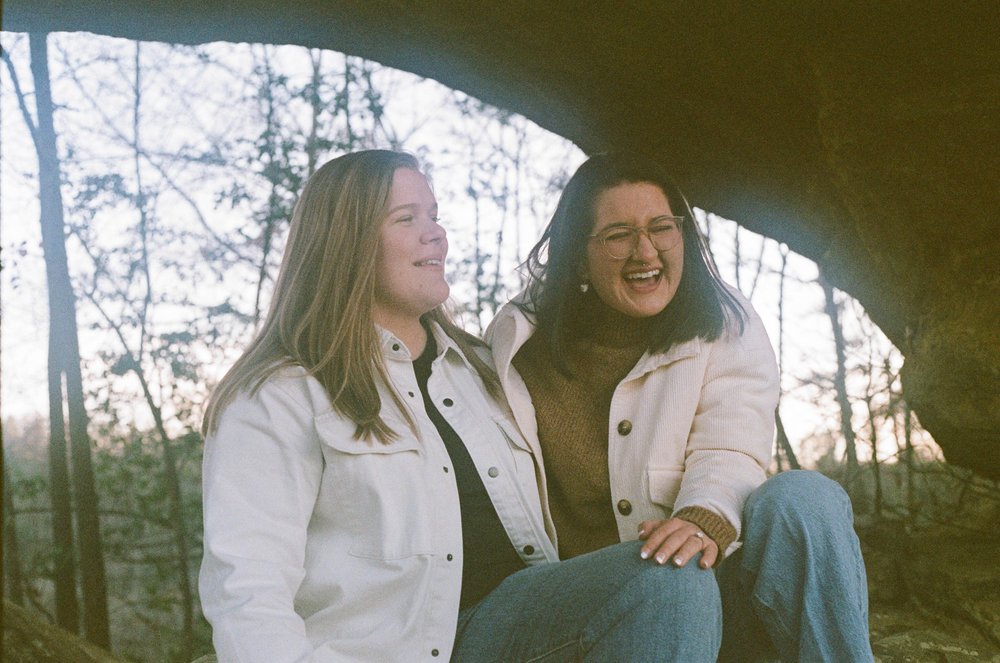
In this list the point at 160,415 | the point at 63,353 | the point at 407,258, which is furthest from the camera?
the point at 160,415

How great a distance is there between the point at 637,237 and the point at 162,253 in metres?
4.20

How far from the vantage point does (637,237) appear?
2830 millimetres

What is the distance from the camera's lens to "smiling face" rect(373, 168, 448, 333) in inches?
104

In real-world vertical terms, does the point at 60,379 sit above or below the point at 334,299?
below

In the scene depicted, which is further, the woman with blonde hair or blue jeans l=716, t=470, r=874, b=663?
blue jeans l=716, t=470, r=874, b=663

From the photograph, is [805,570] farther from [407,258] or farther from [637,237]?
[407,258]

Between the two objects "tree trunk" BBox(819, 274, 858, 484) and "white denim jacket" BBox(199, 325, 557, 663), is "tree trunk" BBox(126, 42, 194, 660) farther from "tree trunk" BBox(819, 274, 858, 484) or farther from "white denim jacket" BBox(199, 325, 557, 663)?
"white denim jacket" BBox(199, 325, 557, 663)

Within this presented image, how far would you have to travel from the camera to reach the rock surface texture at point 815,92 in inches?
152

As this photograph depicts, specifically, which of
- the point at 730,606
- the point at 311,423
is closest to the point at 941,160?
the point at 730,606

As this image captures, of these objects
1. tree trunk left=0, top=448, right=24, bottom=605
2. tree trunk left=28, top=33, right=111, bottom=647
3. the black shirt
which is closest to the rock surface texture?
tree trunk left=28, top=33, right=111, bottom=647

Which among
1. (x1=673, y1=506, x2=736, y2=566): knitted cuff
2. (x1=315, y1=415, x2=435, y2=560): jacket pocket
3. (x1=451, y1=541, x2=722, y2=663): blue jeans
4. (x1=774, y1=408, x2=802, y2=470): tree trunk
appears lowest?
(x1=774, y1=408, x2=802, y2=470): tree trunk

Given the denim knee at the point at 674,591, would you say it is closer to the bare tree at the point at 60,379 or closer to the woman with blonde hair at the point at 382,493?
the woman with blonde hair at the point at 382,493

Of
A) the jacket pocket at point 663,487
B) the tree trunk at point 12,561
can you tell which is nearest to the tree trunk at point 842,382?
the jacket pocket at point 663,487

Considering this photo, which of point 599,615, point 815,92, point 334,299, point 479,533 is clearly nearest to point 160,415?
point 334,299
